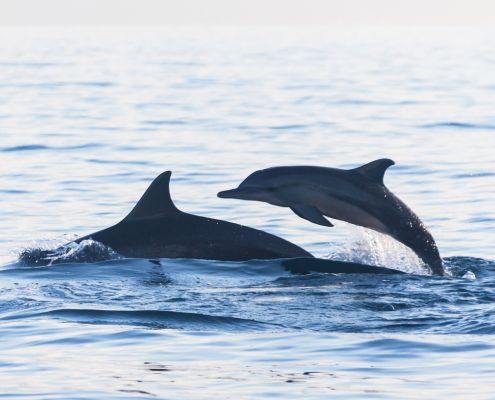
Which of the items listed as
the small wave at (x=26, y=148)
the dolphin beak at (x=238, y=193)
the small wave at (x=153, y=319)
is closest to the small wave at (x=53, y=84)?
the small wave at (x=26, y=148)

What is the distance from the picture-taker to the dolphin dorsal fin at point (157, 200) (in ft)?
49.7

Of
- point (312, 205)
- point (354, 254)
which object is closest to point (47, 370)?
point (312, 205)

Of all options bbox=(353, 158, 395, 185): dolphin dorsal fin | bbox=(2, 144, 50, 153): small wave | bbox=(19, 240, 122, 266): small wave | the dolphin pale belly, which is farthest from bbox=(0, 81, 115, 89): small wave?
bbox=(353, 158, 395, 185): dolphin dorsal fin

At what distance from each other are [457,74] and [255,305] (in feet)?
174

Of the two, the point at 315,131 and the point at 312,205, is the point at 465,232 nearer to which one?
the point at 312,205

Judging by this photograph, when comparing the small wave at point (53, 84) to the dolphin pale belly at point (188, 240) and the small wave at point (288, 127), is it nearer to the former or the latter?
the small wave at point (288, 127)

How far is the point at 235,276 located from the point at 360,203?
1.53 m

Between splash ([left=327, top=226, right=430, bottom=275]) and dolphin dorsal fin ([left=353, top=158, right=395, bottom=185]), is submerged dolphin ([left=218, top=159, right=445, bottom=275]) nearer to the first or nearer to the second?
dolphin dorsal fin ([left=353, top=158, right=395, bottom=185])

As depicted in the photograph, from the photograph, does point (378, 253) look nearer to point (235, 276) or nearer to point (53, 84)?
point (235, 276)

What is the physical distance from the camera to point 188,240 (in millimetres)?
15430

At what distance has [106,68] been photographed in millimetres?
70250

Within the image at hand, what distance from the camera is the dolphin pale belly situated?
15383 mm

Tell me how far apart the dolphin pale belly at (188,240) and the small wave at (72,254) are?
0.45 ft

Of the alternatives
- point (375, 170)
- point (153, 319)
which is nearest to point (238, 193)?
point (375, 170)
